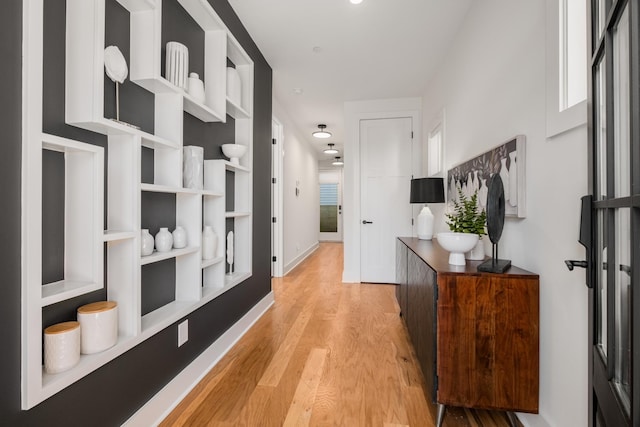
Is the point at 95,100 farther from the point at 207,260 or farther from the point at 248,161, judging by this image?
the point at 248,161

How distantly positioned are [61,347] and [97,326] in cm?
14

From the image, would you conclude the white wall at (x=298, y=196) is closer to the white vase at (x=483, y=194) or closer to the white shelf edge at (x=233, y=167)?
the white shelf edge at (x=233, y=167)

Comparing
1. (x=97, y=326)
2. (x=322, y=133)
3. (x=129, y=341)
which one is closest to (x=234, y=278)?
(x=129, y=341)

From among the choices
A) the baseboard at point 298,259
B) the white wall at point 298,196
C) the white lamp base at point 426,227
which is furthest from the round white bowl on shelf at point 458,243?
the baseboard at point 298,259

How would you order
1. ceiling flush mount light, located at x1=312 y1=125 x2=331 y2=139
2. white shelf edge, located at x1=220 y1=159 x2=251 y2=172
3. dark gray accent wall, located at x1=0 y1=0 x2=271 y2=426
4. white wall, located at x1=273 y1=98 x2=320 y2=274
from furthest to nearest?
ceiling flush mount light, located at x1=312 y1=125 x2=331 y2=139 < white wall, located at x1=273 y1=98 x2=320 y2=274 < white shelf edge, located at x1=220 y1=159 x2=251 y2=172 < dark gray accent wall, located at x1=0 y1=0 x2=271 y2=426

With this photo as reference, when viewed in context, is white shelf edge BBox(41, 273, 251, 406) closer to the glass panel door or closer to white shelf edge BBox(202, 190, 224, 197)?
white shelf edge BBox(202, 190, 224, 197)

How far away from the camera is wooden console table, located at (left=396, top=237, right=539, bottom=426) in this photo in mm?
1399

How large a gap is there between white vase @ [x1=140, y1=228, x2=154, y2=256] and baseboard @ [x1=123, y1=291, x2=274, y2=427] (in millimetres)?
712

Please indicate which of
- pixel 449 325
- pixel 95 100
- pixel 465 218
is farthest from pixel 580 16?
pixel 95 100

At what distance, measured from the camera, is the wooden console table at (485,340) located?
4.59 feet

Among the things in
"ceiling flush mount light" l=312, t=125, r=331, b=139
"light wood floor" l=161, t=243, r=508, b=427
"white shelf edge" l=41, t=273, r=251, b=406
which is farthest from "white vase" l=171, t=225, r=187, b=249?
"ceiling flush mount light" l=312, t=125, r=331, b=139

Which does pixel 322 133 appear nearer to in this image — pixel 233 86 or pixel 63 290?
pixel 233 86

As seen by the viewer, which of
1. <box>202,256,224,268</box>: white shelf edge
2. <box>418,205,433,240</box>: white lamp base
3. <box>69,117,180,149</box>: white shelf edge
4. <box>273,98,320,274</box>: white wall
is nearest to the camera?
<box>69,117,180,149</box>: white shelf edge

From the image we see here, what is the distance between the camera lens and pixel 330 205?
945 centimetres
